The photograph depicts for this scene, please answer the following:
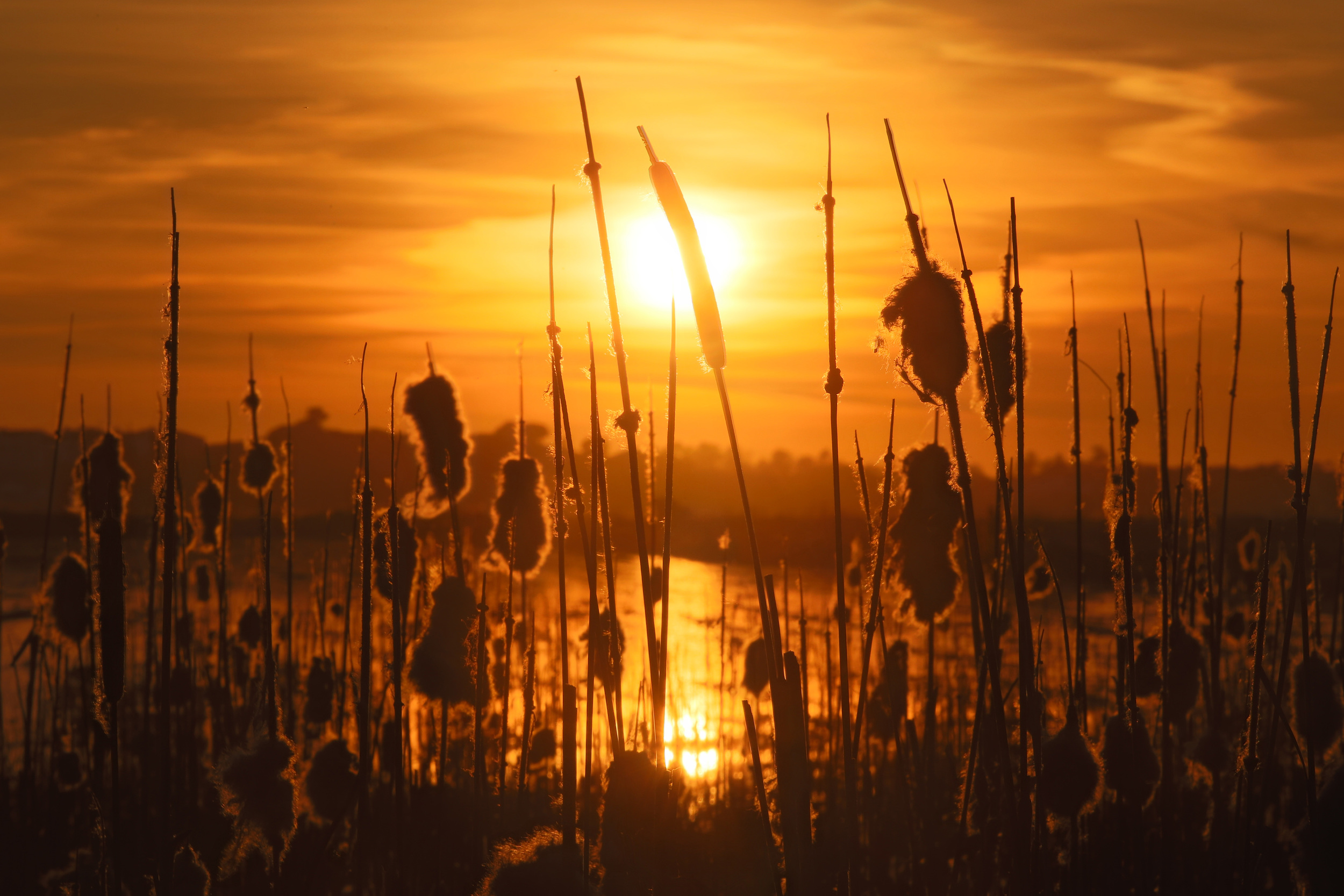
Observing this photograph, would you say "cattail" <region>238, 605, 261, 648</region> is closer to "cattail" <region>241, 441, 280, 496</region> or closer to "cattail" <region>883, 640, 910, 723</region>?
"cattail" <region>241, 441, 280, 496</region>

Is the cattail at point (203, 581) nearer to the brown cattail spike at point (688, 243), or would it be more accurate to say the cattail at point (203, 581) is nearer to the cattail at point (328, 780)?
the cattail at point (328, 780)

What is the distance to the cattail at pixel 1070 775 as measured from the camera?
244 centimetres

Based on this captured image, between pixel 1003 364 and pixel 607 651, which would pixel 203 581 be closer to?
pixel 607 651

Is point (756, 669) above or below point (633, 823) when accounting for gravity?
below

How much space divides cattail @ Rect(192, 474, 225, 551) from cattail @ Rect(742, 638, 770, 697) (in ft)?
10.3

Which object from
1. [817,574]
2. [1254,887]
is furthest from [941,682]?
[817,574]

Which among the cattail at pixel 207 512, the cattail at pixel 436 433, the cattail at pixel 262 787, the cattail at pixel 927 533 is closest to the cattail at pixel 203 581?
the cattail at pixel 207 512

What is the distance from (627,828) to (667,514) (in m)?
0.50

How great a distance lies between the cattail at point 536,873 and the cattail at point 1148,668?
2349 mm

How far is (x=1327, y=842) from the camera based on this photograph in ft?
7.17

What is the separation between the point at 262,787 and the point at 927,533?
5.51ft

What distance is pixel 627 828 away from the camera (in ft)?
5.48

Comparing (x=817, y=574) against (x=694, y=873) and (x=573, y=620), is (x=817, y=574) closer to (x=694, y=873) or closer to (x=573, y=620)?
(x=573, y=620)

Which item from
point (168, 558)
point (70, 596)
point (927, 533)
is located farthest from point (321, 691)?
point (927, 533)
